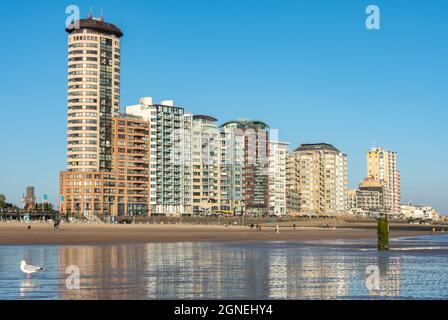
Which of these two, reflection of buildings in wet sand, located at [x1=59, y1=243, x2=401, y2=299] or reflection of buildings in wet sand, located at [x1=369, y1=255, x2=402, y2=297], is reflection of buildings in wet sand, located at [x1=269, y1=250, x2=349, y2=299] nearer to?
reflection of buildings in wet sand, located at [x1=59, y1=243, x2=401, y2=299]

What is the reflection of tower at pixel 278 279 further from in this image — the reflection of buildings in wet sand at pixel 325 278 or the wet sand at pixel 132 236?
the wet sand at pixel 132 236

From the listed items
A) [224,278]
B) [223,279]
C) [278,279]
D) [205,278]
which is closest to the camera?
[223,279]

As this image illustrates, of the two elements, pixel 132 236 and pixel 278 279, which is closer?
pixel 278 279

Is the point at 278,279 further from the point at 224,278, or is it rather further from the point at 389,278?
the point at 389,278

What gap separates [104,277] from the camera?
28578mm

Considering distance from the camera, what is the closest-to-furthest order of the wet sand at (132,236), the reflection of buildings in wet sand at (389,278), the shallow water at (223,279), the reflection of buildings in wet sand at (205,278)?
the shallow water at (223,279) < the reflection of buildings in wet sand at (205,278) < the reflection of buildings in wet sand at (389,278) < the wet sand at (132,236)

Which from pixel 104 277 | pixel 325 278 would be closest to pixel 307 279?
pixel 325 278

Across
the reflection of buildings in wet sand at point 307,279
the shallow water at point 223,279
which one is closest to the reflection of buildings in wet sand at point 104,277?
the shallow water at point 223,279

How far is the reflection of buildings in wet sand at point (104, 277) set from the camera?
74.7ft

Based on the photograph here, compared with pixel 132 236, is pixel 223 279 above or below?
above

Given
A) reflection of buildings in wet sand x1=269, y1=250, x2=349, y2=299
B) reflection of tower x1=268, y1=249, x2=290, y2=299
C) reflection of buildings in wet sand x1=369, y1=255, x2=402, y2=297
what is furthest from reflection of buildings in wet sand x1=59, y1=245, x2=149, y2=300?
reflection of buildings in wet sand x1=369, y1=255, x2=402, y2=297
